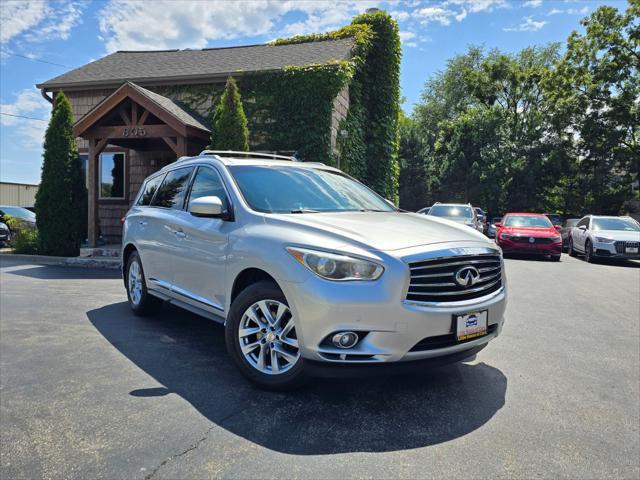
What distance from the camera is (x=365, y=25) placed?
1714cm

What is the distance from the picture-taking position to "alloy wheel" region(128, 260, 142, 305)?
19.1 feet

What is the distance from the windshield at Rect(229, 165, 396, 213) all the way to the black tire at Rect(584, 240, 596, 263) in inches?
472

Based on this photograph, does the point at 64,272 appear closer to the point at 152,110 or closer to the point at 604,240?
the point at 152,110

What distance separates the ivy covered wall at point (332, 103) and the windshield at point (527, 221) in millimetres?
4732

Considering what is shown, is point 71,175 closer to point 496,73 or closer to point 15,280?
point 15,280

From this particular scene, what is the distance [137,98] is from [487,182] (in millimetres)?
27755

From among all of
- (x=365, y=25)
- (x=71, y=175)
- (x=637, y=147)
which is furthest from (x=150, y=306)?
(x=637, y=147)

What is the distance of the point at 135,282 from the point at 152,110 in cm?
674

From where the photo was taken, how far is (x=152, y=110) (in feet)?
37.4

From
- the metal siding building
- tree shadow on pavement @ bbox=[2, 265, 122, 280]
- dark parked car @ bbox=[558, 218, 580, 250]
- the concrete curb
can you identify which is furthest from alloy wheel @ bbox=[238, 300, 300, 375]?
the metal siding building

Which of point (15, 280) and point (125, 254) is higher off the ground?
point (125, 254)

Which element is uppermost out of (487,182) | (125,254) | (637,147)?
(637,147)

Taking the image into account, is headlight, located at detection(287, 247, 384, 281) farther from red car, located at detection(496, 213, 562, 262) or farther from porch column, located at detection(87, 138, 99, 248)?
red car, located at detection(496, 213, 562, 262)

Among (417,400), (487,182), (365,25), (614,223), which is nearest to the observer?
(417,400)
